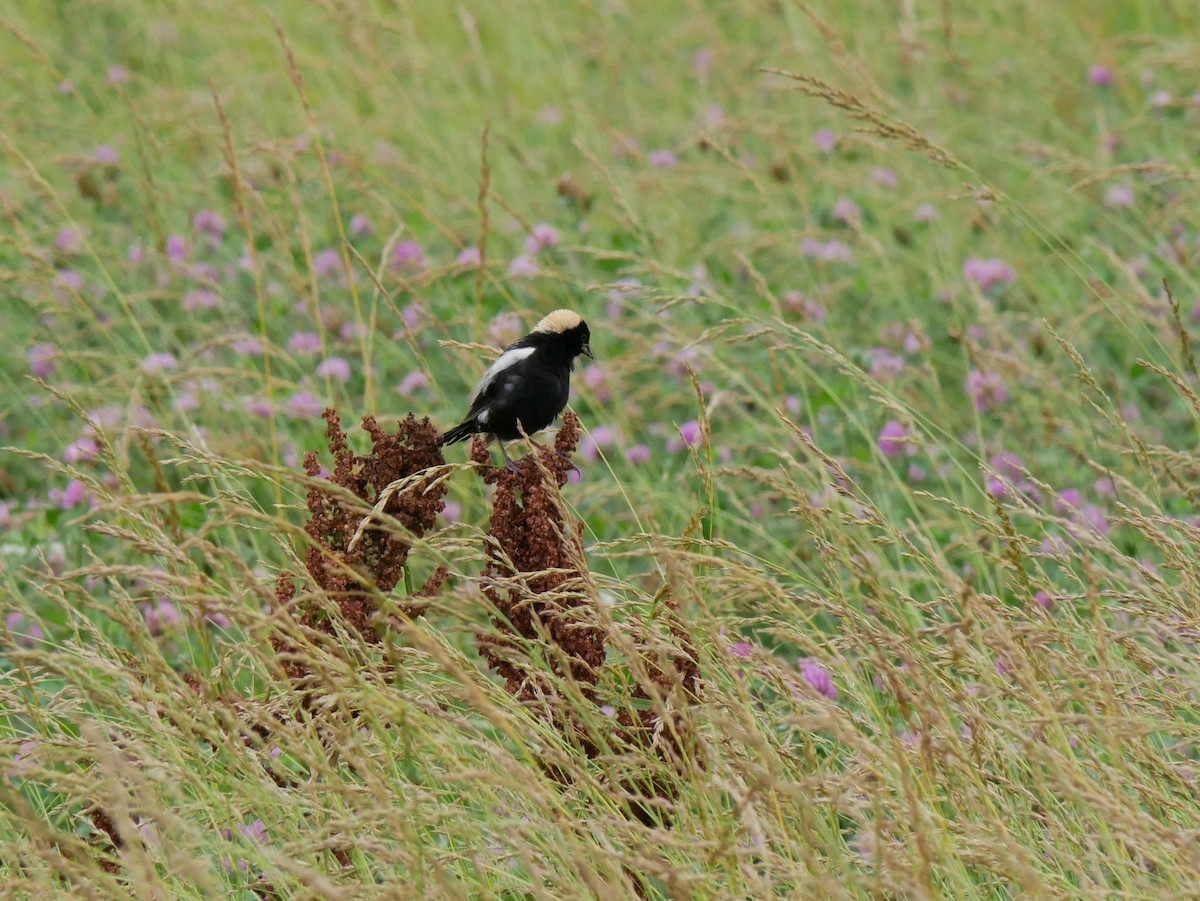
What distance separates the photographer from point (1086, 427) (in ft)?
12.1

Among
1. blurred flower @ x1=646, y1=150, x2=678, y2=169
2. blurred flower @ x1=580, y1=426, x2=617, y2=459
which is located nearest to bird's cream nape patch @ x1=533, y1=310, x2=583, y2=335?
blurred flower @ x1=580, y1=426, x2=617, y2=459

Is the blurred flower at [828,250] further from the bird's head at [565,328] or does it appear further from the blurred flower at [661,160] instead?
the bird's head at [565,328]

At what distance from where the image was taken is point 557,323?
302 centimetres

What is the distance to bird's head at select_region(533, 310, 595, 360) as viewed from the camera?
301 cm

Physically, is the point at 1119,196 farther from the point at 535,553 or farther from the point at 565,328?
the point at 535,553

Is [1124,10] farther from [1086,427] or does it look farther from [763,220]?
[1086,427]

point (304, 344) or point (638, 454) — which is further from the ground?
point (304, 344)

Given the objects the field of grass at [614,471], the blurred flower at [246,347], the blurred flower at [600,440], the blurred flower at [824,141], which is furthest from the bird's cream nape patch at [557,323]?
the blurred flower at [824,141]

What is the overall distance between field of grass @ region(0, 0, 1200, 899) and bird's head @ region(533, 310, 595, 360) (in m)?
0.17

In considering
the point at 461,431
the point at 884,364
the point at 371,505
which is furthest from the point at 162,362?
the point at 884,364

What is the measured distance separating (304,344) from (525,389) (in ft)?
6.07

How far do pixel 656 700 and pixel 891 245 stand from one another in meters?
3.82

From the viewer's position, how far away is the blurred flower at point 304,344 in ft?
14.6

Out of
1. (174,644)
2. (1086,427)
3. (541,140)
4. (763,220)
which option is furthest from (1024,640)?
(541,140)
